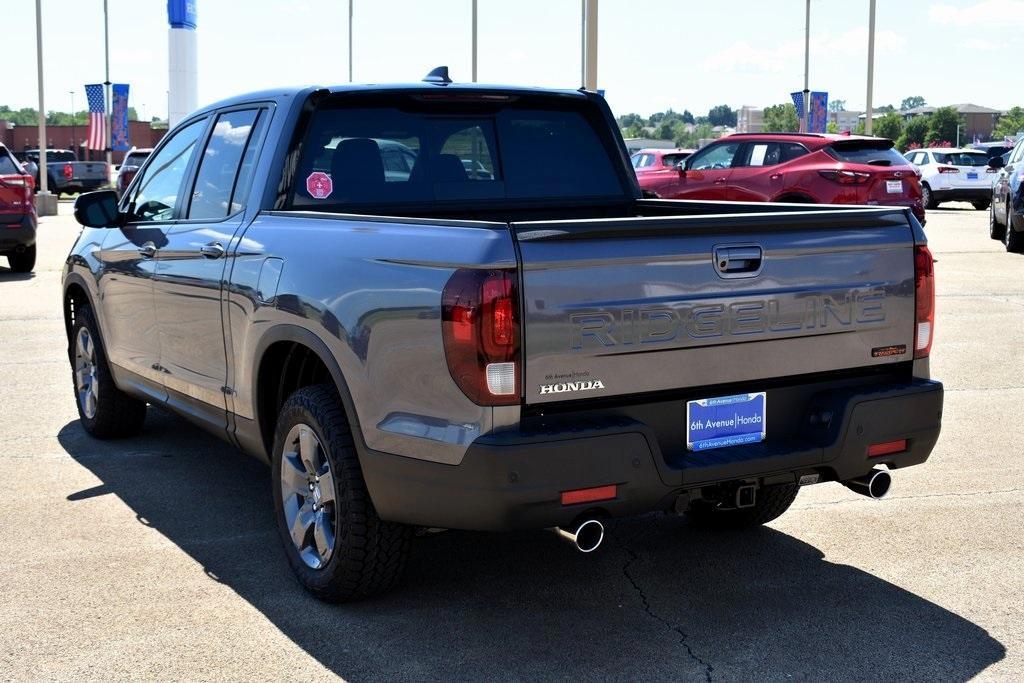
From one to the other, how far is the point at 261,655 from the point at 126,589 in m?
0.89

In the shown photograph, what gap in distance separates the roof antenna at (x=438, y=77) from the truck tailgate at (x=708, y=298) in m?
2.10

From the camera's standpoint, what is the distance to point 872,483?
178 inches

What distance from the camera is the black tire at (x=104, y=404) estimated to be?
693cm

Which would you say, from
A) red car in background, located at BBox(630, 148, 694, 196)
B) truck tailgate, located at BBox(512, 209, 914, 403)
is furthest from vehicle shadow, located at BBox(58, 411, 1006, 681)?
red car in background, located at BBox(630, 148, 694, 196)

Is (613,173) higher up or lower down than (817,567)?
higher up

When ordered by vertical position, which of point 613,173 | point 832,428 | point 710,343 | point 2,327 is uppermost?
point 613,173

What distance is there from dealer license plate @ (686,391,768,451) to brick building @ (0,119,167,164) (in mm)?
93418

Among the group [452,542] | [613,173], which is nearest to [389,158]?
[613,173]

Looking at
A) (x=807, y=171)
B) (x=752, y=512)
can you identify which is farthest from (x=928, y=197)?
(x=752, y=512)

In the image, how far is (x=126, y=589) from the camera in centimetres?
472

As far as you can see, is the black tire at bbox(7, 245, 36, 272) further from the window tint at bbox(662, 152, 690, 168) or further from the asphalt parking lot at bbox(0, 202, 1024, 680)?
the window tint at bbox(662, 152, 690, 168)

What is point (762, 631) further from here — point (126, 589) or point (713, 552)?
point (126, 589)

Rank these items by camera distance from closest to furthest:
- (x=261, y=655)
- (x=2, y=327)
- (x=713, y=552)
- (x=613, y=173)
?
1. (x=261, y=655)
2. (x=713, y=552)
3. (x=613, y=173)
4. (x=2, y=327)

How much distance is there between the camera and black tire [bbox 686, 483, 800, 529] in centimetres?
530
